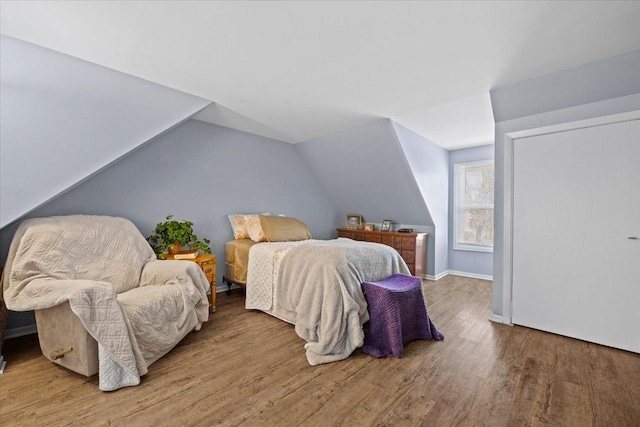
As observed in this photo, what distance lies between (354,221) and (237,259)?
8.48 ft

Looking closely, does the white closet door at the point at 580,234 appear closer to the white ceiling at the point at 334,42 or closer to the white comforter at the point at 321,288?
the white ceiling at the point at 334,42

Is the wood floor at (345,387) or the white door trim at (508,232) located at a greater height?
the white door trim at (508,232)

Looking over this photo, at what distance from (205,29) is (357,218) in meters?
4.08

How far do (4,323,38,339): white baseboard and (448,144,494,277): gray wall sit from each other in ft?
17.9

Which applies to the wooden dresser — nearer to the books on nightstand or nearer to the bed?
the bed

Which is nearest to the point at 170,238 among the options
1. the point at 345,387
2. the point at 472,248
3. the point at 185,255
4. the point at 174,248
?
the point at 174,248

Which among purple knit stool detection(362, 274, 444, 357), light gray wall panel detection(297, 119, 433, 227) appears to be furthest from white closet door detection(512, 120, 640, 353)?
light gray wall panel detection(297, 119, 433, 227)

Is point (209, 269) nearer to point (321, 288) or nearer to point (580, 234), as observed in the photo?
point (321, 288)

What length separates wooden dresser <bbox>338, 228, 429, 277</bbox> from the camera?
4.36 metres

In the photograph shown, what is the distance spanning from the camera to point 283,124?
3.78 meters

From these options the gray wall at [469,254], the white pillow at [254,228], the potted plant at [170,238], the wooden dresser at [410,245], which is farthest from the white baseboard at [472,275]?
the potted plant at [170,238]

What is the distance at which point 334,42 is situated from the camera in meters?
1.93

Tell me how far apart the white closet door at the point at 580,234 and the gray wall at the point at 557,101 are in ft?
0.42

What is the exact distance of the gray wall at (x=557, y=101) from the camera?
2.18 meters
